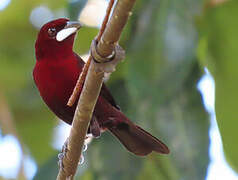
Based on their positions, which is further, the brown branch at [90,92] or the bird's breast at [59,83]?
the bird's breast at [59,83]

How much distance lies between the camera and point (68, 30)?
362cm

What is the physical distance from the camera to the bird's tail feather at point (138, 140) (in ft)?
11.9

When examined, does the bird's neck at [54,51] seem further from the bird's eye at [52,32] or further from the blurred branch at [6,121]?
the blurred branch at [6,121]

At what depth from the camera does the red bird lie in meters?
3.57

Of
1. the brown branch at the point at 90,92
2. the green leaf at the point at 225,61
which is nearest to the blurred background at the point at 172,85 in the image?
the green leaf at the point at 225,61

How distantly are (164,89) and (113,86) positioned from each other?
0.86 m

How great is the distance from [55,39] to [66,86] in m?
0.39

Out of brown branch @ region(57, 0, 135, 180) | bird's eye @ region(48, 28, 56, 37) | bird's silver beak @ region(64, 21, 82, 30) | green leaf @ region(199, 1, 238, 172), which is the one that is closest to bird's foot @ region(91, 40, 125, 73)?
brown branch @ region(57, 0, 135, 180)

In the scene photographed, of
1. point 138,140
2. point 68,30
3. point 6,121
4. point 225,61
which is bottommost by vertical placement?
point 6,121

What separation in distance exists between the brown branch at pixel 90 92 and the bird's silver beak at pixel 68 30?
0.87 m

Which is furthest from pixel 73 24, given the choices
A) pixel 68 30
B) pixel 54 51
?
pixel 54 51

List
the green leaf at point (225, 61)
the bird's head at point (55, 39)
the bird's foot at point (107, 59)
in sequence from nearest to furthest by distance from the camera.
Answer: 1. the bird's foot at point (107, 59)
2. the bird's head at point (55, 39)
3. the green leaf at point (225, 61)

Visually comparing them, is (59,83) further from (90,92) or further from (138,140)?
(90,92)

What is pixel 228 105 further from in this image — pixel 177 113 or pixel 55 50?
pixel 55 50
